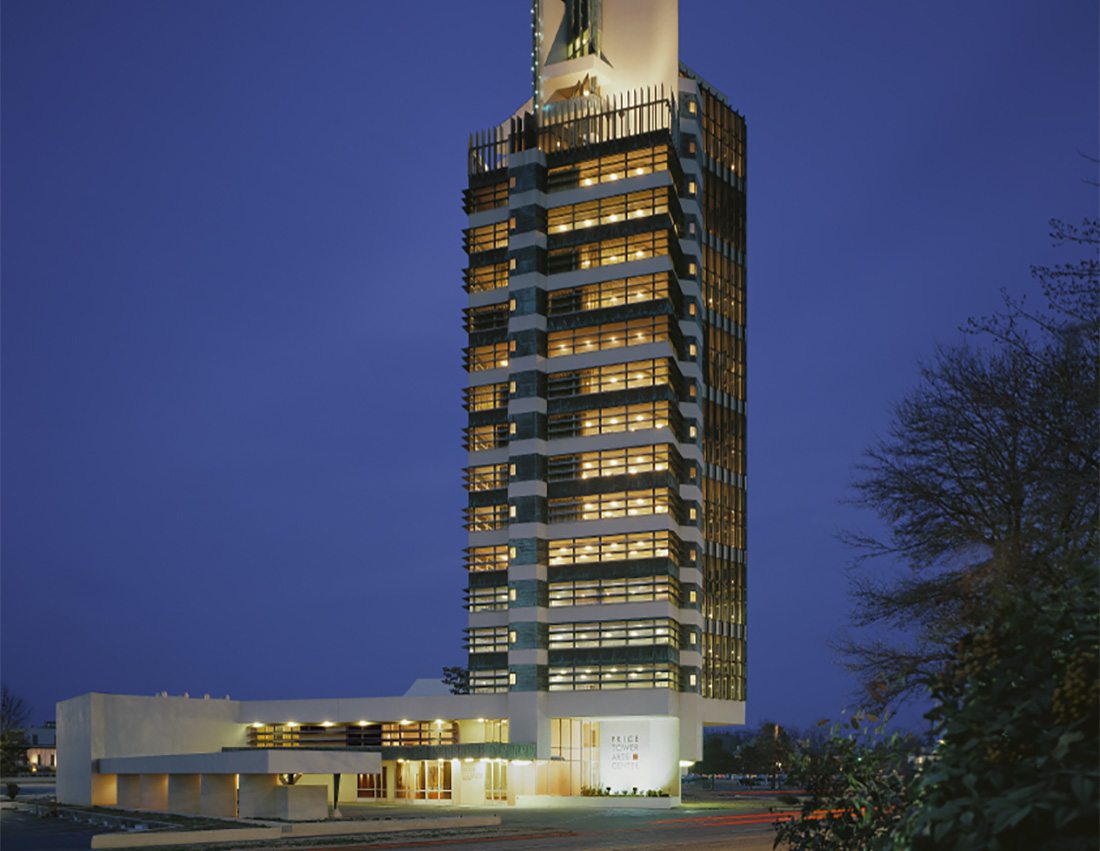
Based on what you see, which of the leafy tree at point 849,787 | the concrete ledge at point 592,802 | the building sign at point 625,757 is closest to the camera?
the leafy tree at point 849,787

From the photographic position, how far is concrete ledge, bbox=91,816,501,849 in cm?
3922

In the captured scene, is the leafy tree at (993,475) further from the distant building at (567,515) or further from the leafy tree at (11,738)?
the leafy tree at (11,738)

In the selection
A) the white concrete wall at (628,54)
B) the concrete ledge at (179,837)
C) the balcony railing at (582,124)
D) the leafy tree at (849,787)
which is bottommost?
the concrete ledge at (179,837)

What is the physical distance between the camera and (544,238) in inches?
3442

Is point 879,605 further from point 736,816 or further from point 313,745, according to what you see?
point 313,745

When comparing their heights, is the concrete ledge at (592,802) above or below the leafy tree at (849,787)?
below

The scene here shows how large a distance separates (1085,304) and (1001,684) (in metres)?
9.67

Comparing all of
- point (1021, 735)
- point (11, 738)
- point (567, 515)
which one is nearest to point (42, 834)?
point (567, 515)

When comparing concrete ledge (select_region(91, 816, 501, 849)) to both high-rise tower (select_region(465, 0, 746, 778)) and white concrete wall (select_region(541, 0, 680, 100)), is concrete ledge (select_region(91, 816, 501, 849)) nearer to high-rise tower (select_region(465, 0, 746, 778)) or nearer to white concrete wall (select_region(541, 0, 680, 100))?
high-rise tower (select_region(465, 0, 746, 778))

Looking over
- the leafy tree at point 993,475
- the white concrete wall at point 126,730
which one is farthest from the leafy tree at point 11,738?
the leafy tree at point 993,475

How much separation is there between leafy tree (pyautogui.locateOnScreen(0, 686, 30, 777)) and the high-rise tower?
2538 inches

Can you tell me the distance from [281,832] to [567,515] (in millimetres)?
42367

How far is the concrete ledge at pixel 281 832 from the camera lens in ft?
129

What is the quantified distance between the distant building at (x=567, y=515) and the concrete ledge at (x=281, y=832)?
25.7 m
